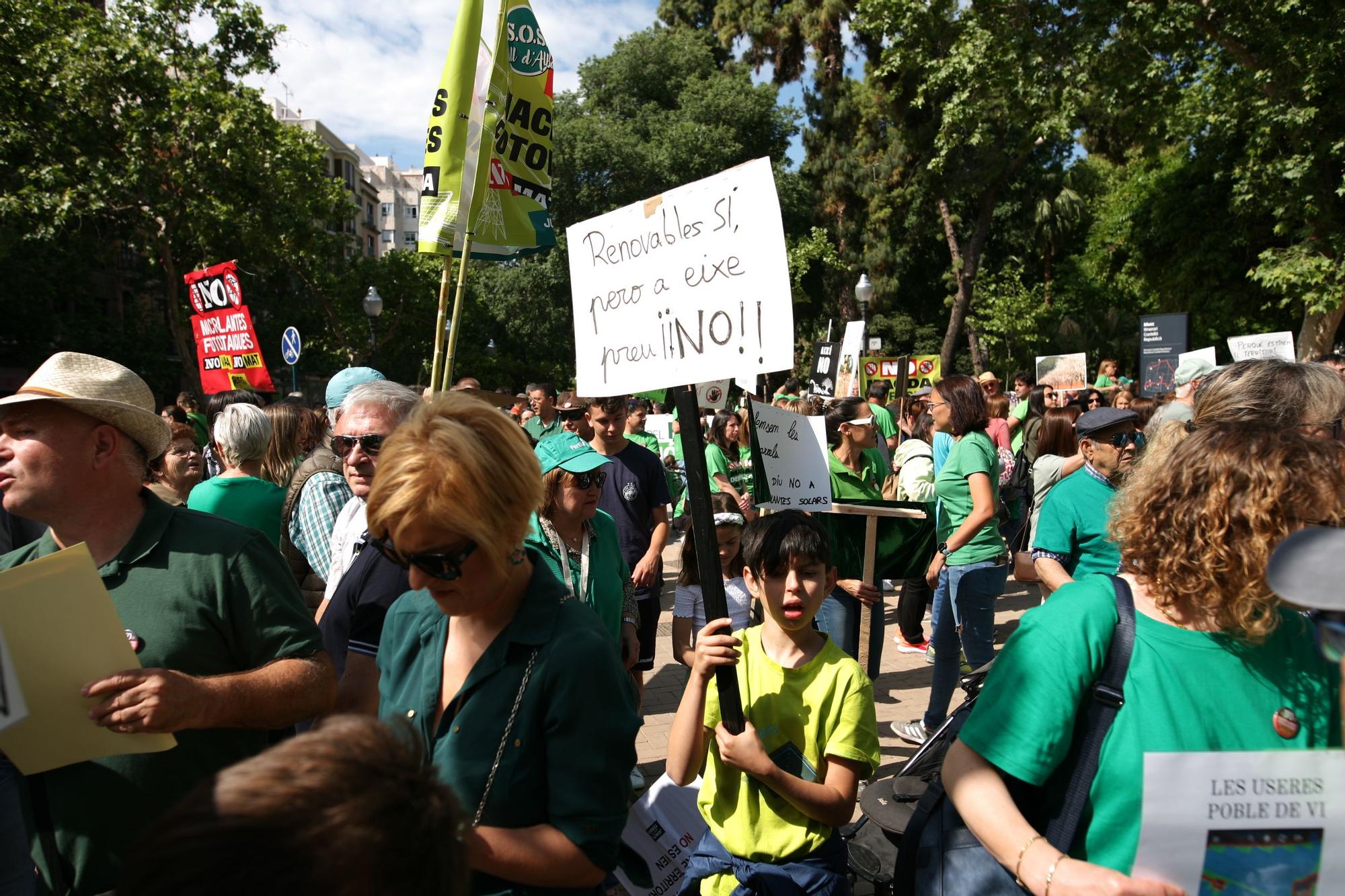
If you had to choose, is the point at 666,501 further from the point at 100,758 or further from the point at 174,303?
the point at 174,303

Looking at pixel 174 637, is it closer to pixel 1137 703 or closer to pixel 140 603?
pixel 140 603

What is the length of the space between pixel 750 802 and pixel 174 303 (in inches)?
1017

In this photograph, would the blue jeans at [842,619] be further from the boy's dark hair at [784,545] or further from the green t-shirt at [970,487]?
the boy's dark hair at [784,545]

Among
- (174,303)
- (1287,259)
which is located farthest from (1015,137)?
(174,303)

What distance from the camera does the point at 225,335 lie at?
9.70 m

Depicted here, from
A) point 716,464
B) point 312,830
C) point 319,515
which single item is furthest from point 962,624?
point 312,830

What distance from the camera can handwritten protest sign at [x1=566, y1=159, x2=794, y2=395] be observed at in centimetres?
229

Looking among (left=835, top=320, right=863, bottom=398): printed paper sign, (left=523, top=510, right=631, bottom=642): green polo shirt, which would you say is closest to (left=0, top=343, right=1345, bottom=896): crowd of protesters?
(left=523, top=510, right=631, bottom=642): green polo shirt

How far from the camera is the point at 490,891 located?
1.65 metres

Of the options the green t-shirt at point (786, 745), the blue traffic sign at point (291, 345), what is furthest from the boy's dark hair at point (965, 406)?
the blue traffic sign at point (291, 345)

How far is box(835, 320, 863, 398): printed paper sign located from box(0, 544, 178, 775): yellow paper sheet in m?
9.11

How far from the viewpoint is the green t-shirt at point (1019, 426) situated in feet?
28.3

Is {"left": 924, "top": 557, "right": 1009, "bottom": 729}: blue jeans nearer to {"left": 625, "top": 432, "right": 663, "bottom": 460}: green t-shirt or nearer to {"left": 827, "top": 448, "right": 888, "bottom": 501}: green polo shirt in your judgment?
{"left": 827, "top": 448, "right": 888, "bottom": 501}: green polo shirt

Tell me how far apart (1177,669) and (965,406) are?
3.50 meters
